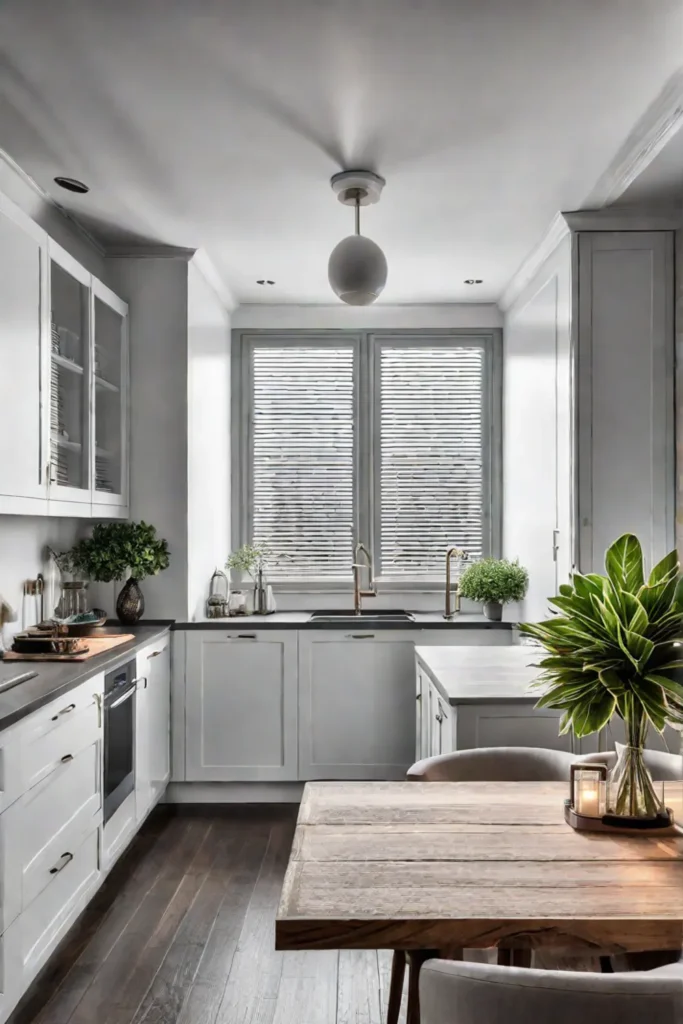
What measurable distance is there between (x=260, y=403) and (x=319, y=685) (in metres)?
1.81

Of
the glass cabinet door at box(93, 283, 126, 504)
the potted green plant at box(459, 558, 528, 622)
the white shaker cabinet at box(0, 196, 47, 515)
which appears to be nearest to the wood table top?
the white shaker cabinet at box(0, 196, 47, 515)

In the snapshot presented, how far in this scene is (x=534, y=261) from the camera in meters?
4.09

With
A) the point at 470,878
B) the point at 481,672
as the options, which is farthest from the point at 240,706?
the point at 470,878

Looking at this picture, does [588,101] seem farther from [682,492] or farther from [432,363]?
[432,363]

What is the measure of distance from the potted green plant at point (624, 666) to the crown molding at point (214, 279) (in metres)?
3.00

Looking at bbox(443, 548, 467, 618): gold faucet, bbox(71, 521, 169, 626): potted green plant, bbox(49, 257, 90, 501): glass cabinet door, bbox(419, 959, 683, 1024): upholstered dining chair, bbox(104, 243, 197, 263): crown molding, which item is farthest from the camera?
bbox(443, 548, 467, 618): gold faucet

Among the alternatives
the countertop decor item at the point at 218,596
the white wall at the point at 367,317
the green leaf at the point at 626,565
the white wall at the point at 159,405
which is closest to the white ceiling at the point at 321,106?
the white wall at the point at 159,405

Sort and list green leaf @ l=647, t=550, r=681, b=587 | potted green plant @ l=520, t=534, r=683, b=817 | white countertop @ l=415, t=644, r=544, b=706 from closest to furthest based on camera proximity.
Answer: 1. potted green plant @ l=520, t=534, r=683, b=817
2. green leaf @ l=647, t=550, r=681, b=587
3. white countertop @ l=415, t=644, r=544, b=706

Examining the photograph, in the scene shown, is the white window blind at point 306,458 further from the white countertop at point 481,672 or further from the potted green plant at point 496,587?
the white countertop at point 481,672

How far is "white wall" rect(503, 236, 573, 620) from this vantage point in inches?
145

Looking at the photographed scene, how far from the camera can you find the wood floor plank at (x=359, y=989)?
231 centimetres

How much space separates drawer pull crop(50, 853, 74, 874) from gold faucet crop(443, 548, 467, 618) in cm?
248

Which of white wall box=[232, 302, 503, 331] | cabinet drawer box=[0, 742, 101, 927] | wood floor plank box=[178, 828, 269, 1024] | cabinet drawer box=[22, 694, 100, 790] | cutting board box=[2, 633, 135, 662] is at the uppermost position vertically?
white wall box=[232, 302, 503, 331]

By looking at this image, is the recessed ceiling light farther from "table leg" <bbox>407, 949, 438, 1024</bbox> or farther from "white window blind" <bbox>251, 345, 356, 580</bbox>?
"table leg" <bbox>407, 949, 438, 1024</bbox>
